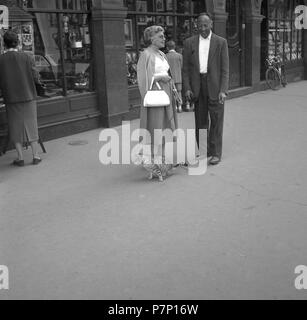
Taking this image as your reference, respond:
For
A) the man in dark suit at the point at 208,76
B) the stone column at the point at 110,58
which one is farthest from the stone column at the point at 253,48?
the man in dark suit at the point at 208,76

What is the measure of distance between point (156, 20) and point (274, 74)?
19.8 ft

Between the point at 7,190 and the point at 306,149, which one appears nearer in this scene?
the point at 7,190

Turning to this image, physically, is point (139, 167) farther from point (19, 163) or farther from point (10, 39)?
point (10, 39)

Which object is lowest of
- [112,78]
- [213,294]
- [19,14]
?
[213,294]

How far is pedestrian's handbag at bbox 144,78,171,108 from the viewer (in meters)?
5.89

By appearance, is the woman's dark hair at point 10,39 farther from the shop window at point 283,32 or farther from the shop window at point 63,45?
the shop window at point 283,32

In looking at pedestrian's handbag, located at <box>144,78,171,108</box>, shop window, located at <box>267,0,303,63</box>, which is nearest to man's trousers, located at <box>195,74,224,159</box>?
pedestrian's handbag, located at <box>144,78,171,108</box>

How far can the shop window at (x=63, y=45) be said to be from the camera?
8656 mm

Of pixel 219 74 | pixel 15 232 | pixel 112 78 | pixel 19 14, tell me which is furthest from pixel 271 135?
pixel 15 232

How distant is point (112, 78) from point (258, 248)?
6.32 meters

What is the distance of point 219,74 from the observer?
6617 mm

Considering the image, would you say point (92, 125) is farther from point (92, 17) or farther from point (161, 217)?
point (161, 217)

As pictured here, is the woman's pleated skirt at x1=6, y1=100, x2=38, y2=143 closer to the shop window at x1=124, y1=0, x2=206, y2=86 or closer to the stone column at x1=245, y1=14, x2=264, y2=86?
the shop window at x1=124, y1=0, x2=206, y2=86

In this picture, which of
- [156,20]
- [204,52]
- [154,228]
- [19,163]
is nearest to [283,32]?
[156,20]
